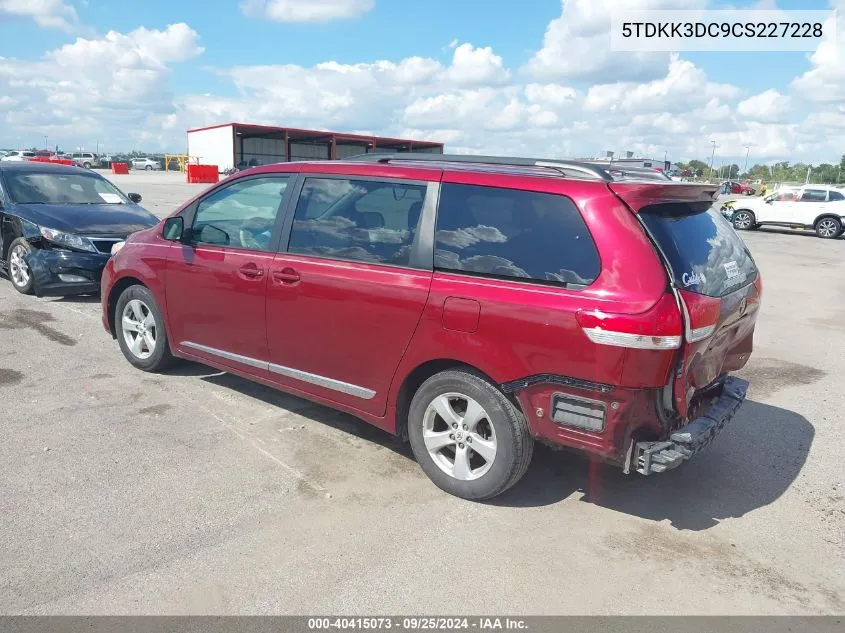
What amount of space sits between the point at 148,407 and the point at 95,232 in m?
4.05

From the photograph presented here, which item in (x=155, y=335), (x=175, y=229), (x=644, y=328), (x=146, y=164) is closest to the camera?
(x=644, y=328)

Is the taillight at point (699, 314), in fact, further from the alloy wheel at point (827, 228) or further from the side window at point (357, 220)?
the alloy wheel at point (827, 228)

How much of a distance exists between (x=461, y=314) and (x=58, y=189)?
7.54m

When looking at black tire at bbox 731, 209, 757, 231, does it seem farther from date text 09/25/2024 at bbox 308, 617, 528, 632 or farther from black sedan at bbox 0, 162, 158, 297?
date text 09/25/2024 at bbox 308, 617, 528, 632

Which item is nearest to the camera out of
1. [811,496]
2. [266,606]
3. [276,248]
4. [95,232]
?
[266,606]

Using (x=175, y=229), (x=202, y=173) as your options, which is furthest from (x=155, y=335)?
(x=202, y=173)

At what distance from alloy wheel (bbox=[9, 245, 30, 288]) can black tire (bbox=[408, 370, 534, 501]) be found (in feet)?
21.3

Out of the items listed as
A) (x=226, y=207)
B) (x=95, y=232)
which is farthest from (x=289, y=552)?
(x=95, y=232)

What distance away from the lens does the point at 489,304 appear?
135 inches

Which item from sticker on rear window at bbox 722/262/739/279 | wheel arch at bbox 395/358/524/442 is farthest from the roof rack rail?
wheel arch at bbox 395/358/524/442

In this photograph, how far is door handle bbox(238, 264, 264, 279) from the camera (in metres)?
4.44

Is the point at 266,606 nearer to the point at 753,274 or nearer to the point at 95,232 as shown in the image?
the point at 753,274

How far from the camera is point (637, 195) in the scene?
10.9 feet

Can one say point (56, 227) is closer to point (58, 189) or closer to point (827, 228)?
point (58, 189)
